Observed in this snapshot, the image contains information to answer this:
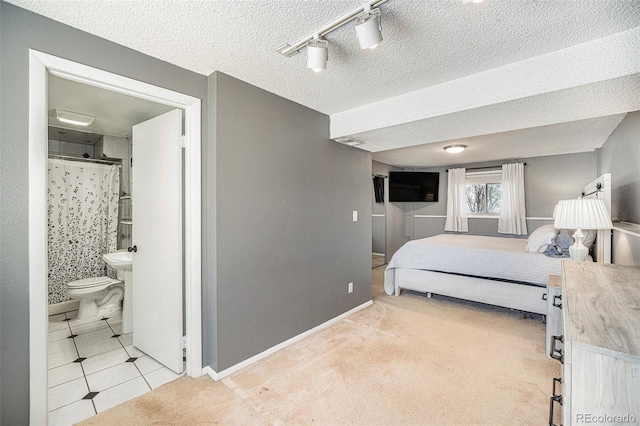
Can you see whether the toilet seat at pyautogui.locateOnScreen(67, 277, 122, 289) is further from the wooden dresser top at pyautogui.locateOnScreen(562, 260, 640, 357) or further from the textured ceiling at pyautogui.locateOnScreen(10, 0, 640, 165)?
the wooden dresser top at pyautogui.locateOnScreen(562, 260, 640, 357)

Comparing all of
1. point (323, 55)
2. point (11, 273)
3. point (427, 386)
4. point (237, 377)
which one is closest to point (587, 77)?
point (323, 55)

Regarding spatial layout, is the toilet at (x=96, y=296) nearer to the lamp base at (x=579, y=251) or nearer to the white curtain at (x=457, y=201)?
the lamp base at (x=579, y=251)

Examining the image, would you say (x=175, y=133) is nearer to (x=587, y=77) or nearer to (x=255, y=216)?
(x=255, y=216)

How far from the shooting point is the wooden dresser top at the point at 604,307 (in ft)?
2.41

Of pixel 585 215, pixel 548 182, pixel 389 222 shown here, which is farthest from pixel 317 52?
pixel 548 182

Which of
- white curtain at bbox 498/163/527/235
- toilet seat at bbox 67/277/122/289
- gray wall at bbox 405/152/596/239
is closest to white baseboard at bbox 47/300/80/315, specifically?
toilet seat at bbox 67/277/122/289

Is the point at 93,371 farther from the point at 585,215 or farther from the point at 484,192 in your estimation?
the point at 484,192

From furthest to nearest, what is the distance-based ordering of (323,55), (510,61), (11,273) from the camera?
(510,61), (323,55), (11,273)

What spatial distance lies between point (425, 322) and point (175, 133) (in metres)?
3.06

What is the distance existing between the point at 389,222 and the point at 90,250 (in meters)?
5.20

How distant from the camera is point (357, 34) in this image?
1.34 metres

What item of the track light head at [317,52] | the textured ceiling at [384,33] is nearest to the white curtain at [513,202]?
the textured ceiling at [384,33]

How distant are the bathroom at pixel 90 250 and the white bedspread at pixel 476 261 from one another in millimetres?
3061

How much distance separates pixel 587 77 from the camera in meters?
1.67
